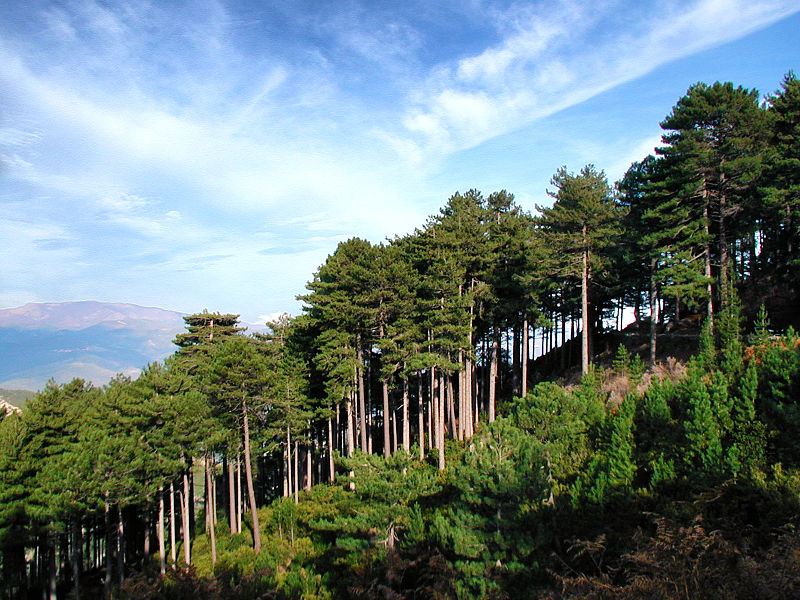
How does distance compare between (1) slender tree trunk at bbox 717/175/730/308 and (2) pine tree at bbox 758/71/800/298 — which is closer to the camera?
(2) pine tree at bbox 758/71/800/298

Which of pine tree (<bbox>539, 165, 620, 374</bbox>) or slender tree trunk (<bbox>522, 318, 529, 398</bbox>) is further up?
pine tree (<bbox>539, 165, 620, 374</bbox>)

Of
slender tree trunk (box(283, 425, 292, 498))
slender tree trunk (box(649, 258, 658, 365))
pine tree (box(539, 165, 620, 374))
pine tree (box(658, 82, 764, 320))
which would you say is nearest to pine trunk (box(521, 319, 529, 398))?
pine tree (box(539, 165, 620, 374))

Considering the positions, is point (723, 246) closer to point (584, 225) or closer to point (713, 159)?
point (713, 159)

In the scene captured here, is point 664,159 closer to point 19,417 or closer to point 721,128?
point 721,128

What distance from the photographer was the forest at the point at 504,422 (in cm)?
1266

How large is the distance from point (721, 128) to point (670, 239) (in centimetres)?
680

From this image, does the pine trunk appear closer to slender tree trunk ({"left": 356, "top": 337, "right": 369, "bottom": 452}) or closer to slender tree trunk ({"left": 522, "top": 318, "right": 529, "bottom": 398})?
slender tree trunk ({"left": 522, "top": 318, "right": 529, "bottom": 398})

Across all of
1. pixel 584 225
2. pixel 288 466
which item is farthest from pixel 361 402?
pixel 584 225

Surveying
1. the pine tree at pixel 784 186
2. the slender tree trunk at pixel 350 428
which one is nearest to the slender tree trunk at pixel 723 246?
the pine tree at pixel 784 186

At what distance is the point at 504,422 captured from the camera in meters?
16.4

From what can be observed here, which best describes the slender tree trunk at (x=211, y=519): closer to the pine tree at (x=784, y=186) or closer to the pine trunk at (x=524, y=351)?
the pine trunk at (x=524, y=351)

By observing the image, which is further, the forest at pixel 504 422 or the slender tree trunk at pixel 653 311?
the slender tree trunk at pixel 653 311

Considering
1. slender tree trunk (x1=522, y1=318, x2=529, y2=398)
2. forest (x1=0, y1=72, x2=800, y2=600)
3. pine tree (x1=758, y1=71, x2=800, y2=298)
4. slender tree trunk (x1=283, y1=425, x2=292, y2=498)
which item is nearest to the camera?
forest (x1=0, y1=72, x2=800, y2=600)

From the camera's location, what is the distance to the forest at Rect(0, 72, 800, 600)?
499 inches
